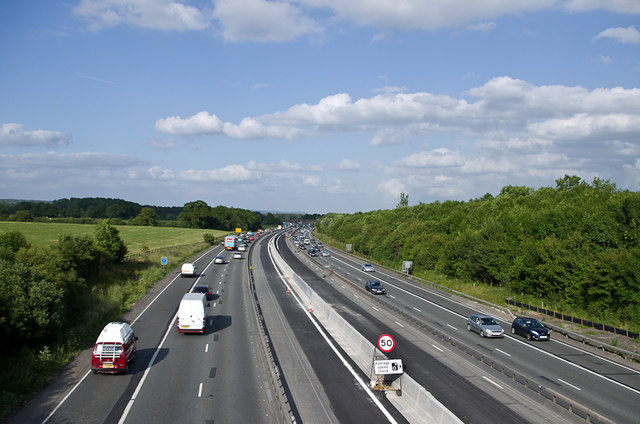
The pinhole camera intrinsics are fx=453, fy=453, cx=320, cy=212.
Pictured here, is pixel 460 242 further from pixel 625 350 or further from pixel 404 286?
pixel 625 350

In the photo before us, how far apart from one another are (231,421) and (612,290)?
3477 cm

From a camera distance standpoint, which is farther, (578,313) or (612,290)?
(578,313)

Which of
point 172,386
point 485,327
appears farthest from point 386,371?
point 485,327

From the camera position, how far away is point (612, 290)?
123 feet

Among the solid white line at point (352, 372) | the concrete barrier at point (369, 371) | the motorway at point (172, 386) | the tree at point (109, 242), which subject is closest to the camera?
the concrete barrier at point (369, 371)

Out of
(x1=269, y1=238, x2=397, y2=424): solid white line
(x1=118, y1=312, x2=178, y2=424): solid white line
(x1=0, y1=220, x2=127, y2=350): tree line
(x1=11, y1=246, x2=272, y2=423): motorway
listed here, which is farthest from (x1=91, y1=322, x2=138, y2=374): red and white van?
(x1=269, y1=238, x2=397, y2=424): solid white line

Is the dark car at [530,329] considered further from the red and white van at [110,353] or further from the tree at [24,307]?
the tree at [24,307]

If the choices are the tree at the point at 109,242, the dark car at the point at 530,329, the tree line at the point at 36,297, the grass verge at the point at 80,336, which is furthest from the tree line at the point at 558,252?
the tree at the point at 109,242

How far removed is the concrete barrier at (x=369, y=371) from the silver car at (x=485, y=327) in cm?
982

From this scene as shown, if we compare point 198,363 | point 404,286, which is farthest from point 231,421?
point 404,286

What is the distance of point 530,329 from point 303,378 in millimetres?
18114

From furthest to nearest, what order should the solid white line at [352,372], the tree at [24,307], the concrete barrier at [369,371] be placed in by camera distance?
the tree at [24,307], the solid white line at [352,372], the concrete barrier at [369,371]

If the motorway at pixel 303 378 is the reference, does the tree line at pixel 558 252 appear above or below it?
above

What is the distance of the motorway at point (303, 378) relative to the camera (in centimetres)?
1716
